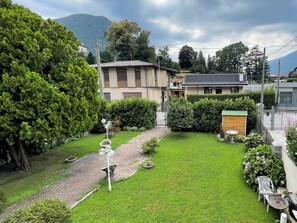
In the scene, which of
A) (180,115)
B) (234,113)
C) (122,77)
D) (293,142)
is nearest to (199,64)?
(122,77)

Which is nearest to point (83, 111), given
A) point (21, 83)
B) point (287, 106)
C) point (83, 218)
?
point (21, 83)

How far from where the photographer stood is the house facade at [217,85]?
29.7 meters

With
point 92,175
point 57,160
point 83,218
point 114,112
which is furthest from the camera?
point 114,112

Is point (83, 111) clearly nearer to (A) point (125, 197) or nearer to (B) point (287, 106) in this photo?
(A) point (125, 197)

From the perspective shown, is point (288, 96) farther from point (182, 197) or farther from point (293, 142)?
point (182, 197)

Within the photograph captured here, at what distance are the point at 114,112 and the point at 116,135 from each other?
2482 millimetres

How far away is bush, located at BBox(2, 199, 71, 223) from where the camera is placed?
437cm

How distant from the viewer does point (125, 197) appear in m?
6.45

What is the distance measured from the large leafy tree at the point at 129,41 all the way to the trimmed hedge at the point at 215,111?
98.3 feet

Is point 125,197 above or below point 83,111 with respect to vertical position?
below

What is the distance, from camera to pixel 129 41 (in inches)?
1690

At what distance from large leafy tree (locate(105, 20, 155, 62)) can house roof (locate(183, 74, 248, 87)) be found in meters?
13.8

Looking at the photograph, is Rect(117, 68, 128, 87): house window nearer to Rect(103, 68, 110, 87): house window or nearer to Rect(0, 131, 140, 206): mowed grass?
Rect(103, 68, 110, 87): house window

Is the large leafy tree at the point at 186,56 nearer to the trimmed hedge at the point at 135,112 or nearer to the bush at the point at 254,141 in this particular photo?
the trimmed hedge at the point at 135,112
